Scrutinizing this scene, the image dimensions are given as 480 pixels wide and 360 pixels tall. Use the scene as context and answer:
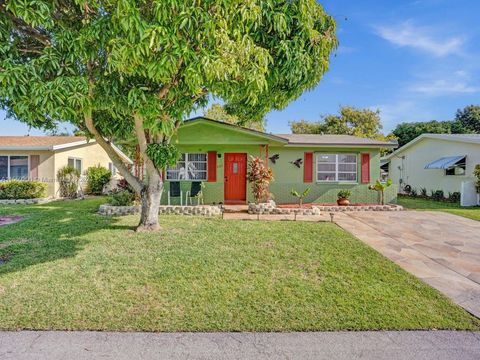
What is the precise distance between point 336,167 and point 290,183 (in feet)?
10.0

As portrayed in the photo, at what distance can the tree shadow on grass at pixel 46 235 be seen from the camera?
632 centimetres

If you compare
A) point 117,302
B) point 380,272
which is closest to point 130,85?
point 117,302

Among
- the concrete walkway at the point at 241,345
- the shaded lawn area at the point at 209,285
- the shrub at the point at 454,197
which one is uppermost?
the shrub at the point at 454,197

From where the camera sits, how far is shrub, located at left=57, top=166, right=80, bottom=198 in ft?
58.5

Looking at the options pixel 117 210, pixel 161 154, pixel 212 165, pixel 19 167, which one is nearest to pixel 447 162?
pixel 212 165

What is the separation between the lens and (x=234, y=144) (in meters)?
14.1

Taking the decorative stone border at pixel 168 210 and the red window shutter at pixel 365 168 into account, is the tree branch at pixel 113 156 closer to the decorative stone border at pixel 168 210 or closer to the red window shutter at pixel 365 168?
the decorative stone border at pixel 168 210

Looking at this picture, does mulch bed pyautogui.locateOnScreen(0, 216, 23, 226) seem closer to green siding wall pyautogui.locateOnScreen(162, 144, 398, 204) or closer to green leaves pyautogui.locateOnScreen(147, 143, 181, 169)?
green siding wall pyautogui.locateOnScreen(162, 144, 398, 204)

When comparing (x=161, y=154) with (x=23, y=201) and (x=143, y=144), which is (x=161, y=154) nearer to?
(x=143, y=144)

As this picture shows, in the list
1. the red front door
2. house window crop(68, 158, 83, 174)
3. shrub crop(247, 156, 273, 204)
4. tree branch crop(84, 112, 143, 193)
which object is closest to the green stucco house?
the red front door

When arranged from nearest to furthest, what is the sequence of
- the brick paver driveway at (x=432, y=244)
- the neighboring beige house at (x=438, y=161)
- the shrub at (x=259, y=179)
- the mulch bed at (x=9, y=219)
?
the brick paver driveway at (x=432, y=244) < the mulch bed at (x=9, y=219) < the shrub at (x=259, y=179) < the neighboring beige house at (x=438, y=161)

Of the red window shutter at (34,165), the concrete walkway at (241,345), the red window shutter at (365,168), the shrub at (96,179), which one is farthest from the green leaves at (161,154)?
the shrub at (96,179)

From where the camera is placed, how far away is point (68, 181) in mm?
18203

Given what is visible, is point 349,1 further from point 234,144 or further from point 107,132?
point 107,132
